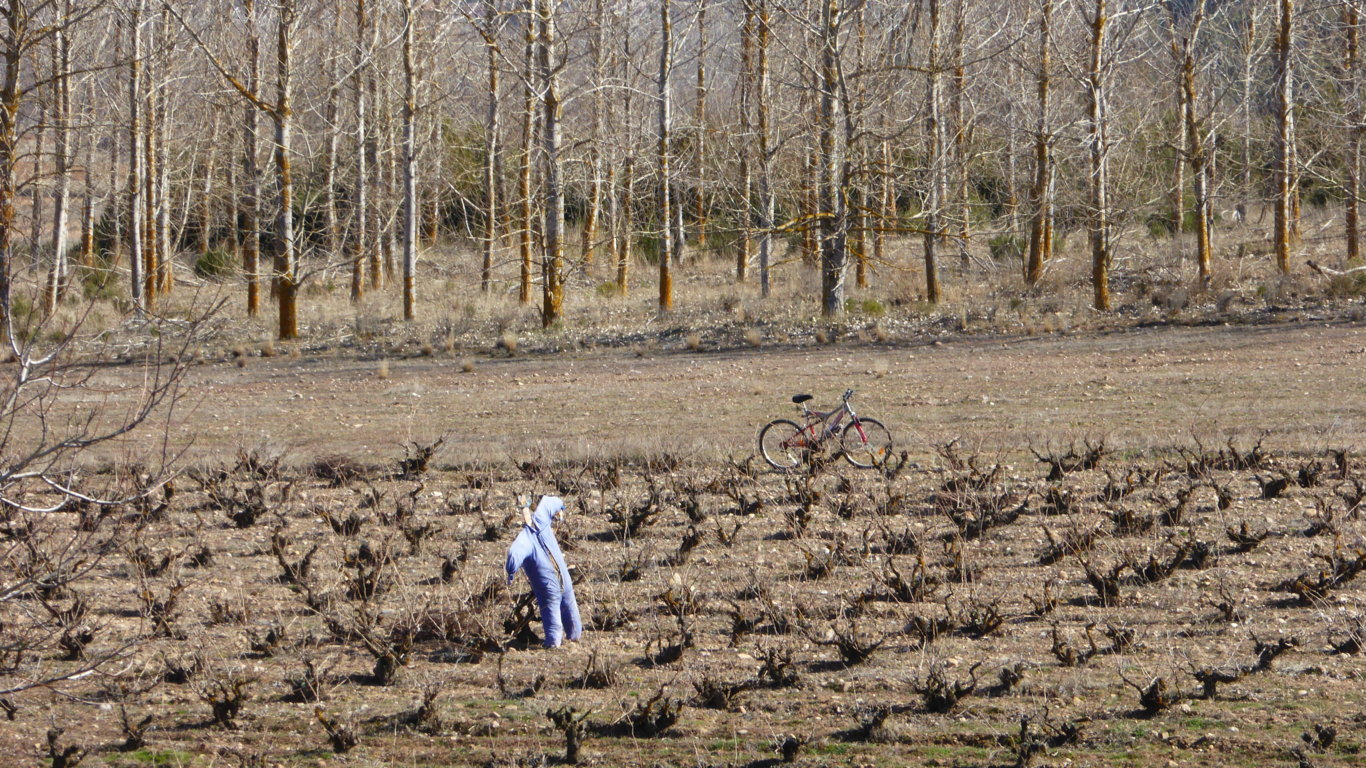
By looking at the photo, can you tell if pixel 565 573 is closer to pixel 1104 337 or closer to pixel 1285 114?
pixel 1104 337

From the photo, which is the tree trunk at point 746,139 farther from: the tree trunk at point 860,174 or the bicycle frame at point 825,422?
the bicycle frame at point 825,422

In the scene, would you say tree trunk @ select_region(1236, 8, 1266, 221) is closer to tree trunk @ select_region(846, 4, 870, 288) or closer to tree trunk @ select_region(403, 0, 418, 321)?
tree trunk @ select_region(846, 4, 870, 288)

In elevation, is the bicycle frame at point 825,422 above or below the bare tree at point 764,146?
below

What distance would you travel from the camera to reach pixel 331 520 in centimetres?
1128

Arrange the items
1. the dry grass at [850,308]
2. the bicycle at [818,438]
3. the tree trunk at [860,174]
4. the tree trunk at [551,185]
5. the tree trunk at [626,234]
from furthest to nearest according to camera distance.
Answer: the tree trunk at [626,234] → the tree trunk at [551,185] → the tree trunk at [860,174] → the dry grass at [850,308] → the bicycle at [818,438]

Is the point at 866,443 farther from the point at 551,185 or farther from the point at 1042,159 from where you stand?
the point at 1042,159

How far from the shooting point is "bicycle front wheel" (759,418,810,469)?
13.3 meters

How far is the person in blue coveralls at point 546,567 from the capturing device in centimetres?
760

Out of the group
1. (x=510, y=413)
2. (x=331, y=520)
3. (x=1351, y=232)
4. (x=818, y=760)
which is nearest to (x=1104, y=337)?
(x=1351, y=232)

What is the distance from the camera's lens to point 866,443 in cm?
1338

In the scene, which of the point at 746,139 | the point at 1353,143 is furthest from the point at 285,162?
the point at 1353,143

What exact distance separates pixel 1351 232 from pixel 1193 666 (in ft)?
79.8

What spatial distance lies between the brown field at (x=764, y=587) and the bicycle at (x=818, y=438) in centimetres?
33

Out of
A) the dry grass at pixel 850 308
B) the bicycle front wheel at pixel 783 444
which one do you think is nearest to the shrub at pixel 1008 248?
the dry grass at pixel 850 308
